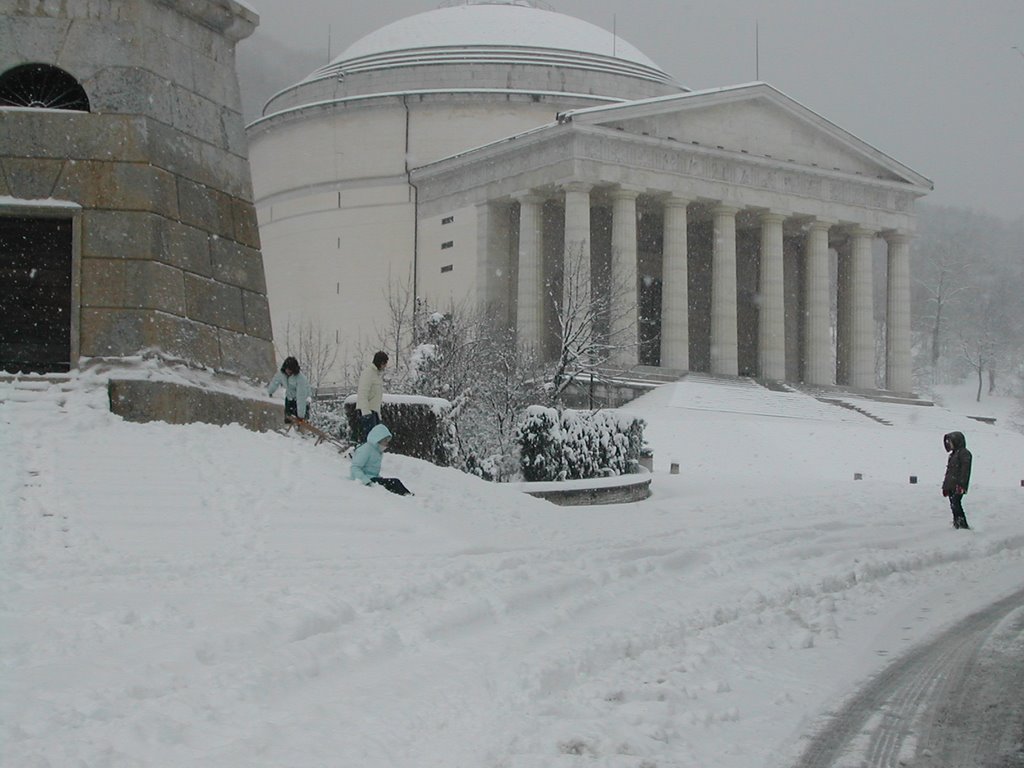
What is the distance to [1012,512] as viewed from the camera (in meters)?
22.9

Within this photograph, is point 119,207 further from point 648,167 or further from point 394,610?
point 648,167

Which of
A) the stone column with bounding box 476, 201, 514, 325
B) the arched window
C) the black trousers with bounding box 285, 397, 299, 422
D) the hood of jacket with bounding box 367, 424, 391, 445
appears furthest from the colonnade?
the hood of jacket with bounding box 367, 424, 391, 445

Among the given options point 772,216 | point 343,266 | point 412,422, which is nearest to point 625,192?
point 772,216

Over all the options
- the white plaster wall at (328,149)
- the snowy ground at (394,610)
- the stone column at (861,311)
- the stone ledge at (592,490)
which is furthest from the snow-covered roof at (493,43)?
Result: the snowy ground at (394,610)

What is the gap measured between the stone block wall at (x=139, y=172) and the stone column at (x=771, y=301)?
44313mm

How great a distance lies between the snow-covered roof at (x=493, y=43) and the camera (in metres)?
65.2

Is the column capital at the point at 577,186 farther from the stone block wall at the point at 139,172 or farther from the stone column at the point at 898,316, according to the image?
the stone block wall at the point at 139,172

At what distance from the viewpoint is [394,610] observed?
9.52 metres

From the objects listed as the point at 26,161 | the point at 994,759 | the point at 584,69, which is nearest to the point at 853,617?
the point at 994,759

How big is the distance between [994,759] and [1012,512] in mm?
17110

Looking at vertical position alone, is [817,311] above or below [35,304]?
above

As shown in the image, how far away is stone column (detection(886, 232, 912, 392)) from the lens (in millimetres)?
61656

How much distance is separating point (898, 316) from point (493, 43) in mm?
Result: 22504

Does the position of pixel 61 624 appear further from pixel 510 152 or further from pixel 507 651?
pixel 510 152
